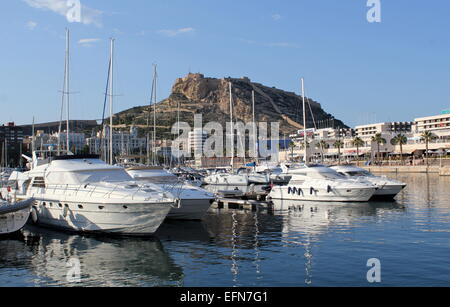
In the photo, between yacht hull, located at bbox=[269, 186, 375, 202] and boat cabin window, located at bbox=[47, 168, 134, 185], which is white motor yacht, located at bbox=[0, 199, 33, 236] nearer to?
boat cabin window, located at bbox=[47, 168, 134, 185]

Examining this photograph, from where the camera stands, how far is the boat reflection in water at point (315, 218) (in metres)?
19.9

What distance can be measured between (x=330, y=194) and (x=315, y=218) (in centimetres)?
885

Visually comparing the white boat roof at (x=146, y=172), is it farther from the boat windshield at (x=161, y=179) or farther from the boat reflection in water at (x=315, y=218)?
the boat reflection in water at (x=315, y=218)

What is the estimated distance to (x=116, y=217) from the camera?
21.0m

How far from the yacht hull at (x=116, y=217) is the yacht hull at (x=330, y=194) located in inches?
721

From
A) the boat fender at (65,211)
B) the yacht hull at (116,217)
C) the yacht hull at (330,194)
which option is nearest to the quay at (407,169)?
the yacht hull at (330,194)

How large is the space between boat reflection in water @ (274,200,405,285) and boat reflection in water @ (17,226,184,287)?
5143 millimetres

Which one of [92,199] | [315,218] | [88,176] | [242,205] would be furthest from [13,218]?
[315,218]

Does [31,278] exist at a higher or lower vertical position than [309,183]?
lower

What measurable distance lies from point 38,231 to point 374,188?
24.2m

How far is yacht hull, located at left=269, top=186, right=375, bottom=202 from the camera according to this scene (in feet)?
116

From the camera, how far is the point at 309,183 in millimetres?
36969
